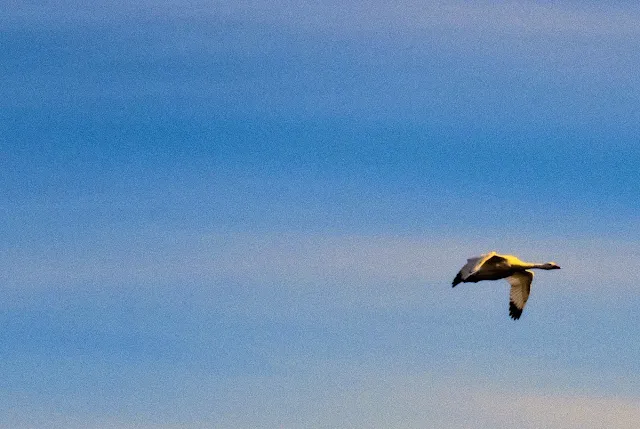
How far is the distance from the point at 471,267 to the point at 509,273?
7.88 m

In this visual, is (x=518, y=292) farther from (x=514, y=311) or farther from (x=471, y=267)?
(x=471, y=267)

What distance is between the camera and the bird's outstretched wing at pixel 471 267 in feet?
271

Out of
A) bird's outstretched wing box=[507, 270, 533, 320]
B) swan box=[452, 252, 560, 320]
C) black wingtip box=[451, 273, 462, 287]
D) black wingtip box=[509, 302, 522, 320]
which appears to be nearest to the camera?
black wingtip box=[451, 273, 462, 287]

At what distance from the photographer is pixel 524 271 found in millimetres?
93625

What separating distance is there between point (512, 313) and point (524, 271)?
3621 mm

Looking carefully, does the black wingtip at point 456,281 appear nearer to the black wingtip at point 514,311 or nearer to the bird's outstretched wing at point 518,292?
the bird's outstretched wing at point 518,292

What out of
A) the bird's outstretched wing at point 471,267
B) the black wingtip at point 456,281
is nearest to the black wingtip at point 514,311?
the bird's outstretched wing at point 471,267

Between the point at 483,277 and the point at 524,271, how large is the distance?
5.93m

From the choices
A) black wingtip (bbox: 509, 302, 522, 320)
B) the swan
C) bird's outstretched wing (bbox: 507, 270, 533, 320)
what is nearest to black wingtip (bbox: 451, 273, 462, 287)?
the swan

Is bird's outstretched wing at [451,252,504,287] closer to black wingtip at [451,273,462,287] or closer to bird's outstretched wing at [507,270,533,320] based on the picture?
black wingtip at [451,273,462,287]

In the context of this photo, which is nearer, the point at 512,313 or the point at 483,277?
the point at 483,277

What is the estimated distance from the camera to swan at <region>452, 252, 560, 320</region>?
84.0m

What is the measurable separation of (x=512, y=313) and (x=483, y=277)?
8249mm

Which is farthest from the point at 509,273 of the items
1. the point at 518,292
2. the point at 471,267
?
the point at 471,267
